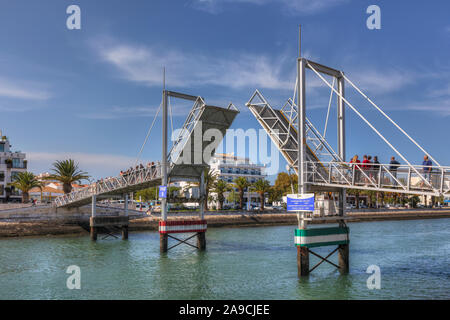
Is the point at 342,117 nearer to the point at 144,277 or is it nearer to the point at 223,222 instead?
the point at 144,277

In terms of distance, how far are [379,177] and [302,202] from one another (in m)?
4.55

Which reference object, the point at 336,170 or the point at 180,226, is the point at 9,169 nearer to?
the point at 180,226

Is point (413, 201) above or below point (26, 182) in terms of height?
below

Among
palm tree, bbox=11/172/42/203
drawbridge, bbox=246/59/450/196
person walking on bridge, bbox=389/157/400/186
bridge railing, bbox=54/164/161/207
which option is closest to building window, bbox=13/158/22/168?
palm tree, bbox=11/172/42/203

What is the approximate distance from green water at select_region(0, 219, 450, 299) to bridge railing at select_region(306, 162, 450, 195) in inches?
232

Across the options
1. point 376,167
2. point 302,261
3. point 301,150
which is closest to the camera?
point 376,167

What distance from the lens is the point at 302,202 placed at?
81.2ft

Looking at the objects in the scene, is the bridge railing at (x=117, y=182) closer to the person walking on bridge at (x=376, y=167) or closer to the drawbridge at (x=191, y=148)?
the drawbridge at (x=191, y=148)

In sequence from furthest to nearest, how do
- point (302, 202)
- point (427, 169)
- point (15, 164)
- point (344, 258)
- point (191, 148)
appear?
point (15, 164), point (191, 148), point (344, 258), point (302, 202), point (427, 169)

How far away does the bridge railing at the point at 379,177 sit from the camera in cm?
2053

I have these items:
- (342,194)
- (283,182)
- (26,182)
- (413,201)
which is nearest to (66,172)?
(26,182)

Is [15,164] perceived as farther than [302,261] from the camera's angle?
Yes

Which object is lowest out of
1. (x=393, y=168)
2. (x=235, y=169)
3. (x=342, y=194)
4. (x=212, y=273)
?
(x=212, y=273)

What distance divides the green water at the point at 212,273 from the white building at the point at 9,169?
39834 mm
